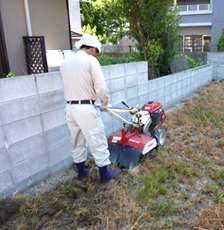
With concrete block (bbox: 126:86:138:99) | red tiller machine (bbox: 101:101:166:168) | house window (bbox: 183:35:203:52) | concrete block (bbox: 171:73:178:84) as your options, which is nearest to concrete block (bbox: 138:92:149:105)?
concrete block (bbox: 126:86:138:99)

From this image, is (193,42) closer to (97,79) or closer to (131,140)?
(131,140)

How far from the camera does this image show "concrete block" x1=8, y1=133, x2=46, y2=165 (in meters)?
2.65

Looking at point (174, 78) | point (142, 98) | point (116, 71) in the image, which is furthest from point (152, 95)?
point (116, 71)

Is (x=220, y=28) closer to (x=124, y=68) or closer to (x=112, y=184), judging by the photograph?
(x=124, y=68)

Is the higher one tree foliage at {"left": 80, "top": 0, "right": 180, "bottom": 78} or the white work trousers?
tree foliage at {"left": 80, "top": 0, "right": 180, "bottom": 78}

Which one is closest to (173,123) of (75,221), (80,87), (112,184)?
(112,184)

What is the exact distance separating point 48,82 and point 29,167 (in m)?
1.04

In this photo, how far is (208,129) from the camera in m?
4.35

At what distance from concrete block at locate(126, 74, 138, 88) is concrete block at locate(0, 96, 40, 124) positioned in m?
2.01

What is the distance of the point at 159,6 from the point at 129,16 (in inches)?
28.6

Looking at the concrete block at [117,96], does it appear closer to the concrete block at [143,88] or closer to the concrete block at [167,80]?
the concrete block at [143,88]

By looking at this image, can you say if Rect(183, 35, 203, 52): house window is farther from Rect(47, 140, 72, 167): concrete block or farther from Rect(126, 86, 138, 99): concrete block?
Rect(47, 140, 72, 167): concrete block

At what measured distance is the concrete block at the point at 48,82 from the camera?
2.85 meters

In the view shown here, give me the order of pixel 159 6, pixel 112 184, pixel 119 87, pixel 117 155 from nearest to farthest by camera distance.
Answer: pixel 112 184 < pixel 117 155 < pixel 119 87 < pixel 159 6
